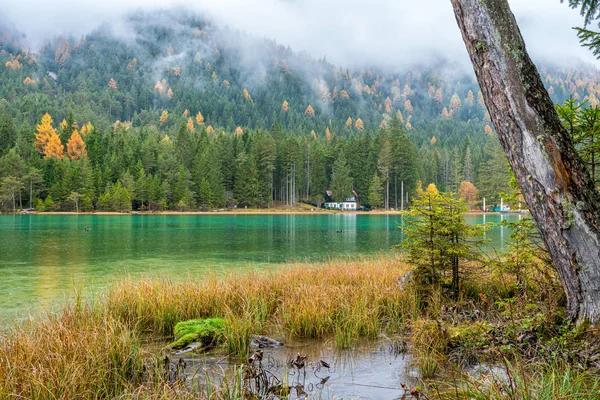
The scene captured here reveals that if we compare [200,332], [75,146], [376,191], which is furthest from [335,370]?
[75,146]

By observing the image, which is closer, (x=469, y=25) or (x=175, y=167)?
(x=469, y=25)

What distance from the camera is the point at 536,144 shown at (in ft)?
11.4

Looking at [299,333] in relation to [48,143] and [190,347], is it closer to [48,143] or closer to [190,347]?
[190,347]

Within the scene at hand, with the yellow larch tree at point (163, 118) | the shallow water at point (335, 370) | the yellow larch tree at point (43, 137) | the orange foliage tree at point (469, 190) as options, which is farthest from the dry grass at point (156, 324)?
the yellow larch tree at point (163, 118)

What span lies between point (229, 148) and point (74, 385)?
86099mm

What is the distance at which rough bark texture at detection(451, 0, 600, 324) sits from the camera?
3445 millimetres

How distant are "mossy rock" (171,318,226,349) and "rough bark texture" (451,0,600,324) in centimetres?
A: 401

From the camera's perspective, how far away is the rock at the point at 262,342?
5809 mm

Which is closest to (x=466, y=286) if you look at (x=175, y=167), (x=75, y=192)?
(x=75, y=192)

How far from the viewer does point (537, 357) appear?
13.2ft

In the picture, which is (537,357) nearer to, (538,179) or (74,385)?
(538,179)

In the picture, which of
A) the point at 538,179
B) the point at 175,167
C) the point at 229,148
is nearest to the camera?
the point at 538,179

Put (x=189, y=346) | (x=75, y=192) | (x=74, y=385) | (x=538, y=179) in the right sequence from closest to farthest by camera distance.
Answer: (x=538, y=179)
(x=74, y=385)
(x=189, y=346)
(x=75, y=192)

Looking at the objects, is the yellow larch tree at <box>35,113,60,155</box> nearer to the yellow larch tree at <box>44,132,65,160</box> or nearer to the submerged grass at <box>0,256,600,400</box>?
the yellow larch tree at <box>44,132,65,160</box>
